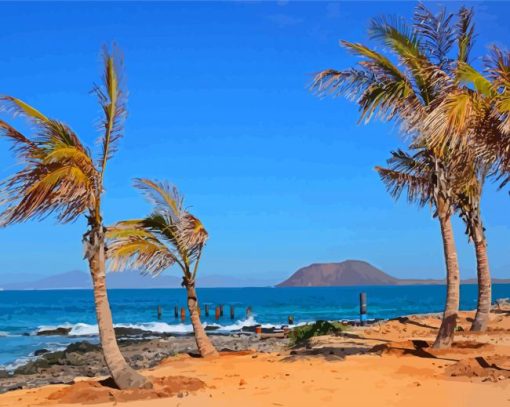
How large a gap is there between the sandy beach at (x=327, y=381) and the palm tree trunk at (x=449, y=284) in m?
0.42

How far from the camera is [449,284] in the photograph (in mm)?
17359

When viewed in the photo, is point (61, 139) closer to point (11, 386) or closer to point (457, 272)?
point (457, 272)

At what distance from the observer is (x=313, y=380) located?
45.6 feet

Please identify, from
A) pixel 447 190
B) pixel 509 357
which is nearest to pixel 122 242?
pixel 447 190

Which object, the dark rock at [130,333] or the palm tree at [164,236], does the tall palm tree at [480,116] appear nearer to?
the palm tree at [164,236]

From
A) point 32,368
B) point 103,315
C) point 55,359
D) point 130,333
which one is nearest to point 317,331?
point 32,368

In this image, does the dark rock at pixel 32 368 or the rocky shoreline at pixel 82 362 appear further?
the dark rock at pixel 32 368

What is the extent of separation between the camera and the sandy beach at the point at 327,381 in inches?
470

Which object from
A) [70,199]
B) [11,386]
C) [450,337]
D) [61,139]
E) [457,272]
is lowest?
[11,386]

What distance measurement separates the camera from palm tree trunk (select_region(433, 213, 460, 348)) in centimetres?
1725

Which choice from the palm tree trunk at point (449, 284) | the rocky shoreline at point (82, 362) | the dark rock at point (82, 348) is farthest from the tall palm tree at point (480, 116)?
the dark rock at point (82, 348)

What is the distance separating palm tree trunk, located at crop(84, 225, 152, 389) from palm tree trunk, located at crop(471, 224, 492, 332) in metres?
13.7

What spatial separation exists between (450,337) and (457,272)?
5.49ft

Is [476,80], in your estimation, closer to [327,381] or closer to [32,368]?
[327,381]
